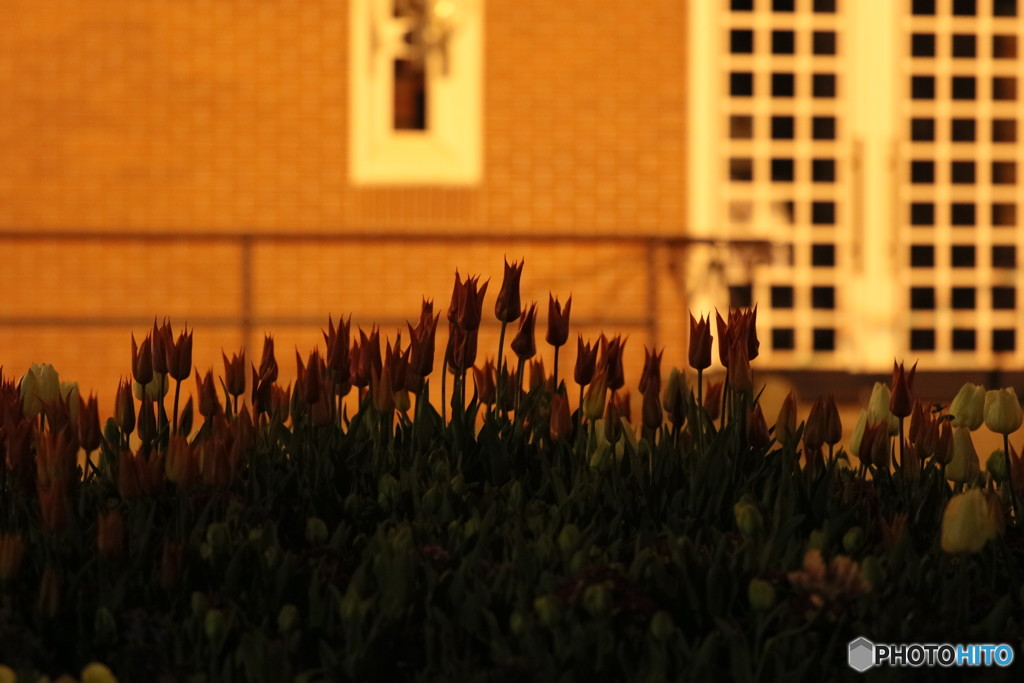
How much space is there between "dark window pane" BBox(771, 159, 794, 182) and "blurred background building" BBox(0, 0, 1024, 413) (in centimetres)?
36

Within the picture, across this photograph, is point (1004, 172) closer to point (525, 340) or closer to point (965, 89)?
point (965, 89)

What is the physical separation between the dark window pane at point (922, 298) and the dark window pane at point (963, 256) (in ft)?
0.89

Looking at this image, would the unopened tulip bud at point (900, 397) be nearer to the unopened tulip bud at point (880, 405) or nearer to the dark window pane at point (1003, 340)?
the unopened tulip bud at point (880, 405)

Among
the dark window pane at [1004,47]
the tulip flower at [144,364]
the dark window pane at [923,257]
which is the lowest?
the tulip flower at [144,364]

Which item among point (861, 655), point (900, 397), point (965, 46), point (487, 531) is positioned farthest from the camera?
point (965, 46)

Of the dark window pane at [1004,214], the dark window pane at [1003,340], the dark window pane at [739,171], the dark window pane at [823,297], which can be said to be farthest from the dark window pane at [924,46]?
the dark window pane at [1003,340]

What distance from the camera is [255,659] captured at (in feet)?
4.83

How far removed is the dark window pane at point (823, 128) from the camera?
10.2 meters

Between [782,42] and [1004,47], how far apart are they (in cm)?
146

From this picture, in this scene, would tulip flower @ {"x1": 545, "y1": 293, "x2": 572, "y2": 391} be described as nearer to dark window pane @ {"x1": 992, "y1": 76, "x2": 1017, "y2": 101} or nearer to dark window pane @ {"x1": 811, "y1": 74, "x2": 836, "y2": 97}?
dark window pane @ {"x1": 811, "y1": 74, "x2": 836, "y2": 97}

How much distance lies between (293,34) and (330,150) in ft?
2.39

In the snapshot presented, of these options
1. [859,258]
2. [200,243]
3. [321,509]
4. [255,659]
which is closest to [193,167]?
[200,243]

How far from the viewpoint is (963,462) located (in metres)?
2.12

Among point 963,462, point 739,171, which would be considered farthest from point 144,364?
point 739,171
